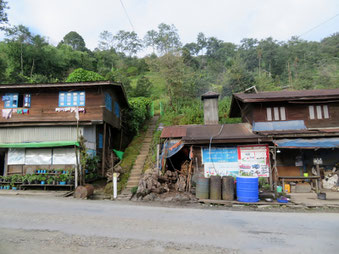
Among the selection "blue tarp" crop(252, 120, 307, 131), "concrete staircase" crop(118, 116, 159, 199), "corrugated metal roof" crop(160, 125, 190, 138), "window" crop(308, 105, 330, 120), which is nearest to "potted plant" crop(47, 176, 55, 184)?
"concrete staircase" crop(118, 116, 159, 199)

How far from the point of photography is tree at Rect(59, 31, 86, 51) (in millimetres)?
57562

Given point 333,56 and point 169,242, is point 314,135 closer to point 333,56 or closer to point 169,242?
point 169,242

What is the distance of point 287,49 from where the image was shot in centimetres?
4838

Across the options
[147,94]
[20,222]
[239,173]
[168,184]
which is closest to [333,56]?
[147,94]

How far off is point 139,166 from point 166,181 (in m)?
3.45

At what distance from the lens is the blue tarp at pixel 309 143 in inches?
423

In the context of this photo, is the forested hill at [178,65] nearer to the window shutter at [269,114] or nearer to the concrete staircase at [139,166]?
the concrete staircase at [139,166]

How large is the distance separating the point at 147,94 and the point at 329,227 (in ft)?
93.9

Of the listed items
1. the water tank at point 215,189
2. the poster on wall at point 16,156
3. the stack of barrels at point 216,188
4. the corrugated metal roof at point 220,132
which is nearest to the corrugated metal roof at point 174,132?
the corrugated metal roof at point 220,132

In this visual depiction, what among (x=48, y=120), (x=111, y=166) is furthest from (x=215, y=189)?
(x=48, y=120)

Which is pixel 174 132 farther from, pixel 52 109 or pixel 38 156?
pixel 38 156

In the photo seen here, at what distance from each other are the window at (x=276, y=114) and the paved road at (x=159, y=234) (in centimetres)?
776

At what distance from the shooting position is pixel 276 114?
44.9 ft

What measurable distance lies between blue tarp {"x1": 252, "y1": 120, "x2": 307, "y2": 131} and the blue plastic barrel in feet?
15.1
